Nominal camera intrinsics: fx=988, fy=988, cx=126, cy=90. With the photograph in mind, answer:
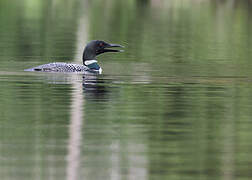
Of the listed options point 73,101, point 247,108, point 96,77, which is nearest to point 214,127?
point 247,108

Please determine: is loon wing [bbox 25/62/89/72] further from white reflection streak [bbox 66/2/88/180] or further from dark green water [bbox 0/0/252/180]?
white reflection streak [bbox 66/2/88/180]

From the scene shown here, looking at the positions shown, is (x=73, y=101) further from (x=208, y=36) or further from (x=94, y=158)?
(x=208, y=36)

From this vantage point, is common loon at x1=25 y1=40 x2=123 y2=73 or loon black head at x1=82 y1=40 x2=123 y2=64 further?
loon black head at x1=82 y1=40 x2=123 y2=64

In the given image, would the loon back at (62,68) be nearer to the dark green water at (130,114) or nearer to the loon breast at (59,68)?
the loon breast at (59,68)

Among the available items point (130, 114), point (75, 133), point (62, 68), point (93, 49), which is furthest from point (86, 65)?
point (75, 133)

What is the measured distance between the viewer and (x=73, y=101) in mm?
14633

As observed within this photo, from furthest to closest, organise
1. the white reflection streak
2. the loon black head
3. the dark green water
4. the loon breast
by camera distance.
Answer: the loon black head < the loon breast < the dark green water < the white reflection streak

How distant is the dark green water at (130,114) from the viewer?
9750mm

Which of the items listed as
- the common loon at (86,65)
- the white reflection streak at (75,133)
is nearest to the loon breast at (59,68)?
the common loon at (86,65)

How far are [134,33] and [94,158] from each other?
26.2m

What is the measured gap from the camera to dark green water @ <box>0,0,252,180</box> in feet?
32.0

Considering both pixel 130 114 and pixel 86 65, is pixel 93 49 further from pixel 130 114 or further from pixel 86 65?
pixel 130 114

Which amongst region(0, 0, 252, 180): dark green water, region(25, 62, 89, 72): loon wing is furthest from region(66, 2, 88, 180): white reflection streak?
region(25, 62, 89, 72): loon wing

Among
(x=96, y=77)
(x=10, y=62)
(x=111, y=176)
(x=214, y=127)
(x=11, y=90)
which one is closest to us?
(x=111, y=176)
